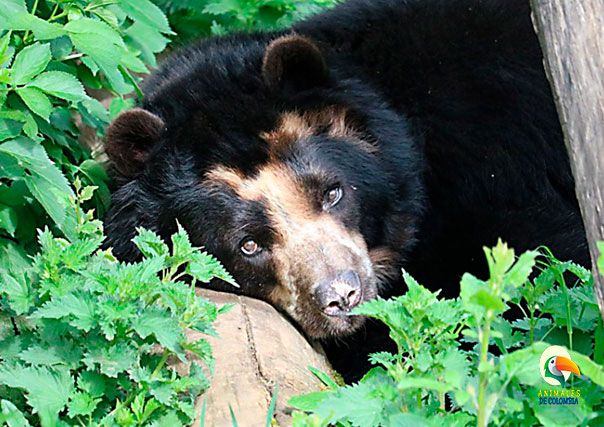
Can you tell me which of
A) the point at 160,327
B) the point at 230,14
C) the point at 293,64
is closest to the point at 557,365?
the point at 160,327

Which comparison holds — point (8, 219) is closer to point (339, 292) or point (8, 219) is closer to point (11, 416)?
point (11, 416)

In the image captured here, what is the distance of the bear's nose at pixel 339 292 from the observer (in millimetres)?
4250

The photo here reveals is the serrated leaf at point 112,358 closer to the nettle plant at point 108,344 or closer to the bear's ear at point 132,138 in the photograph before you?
the nettle plant at point 108,344

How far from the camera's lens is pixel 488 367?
8.79 feet

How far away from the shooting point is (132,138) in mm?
4598

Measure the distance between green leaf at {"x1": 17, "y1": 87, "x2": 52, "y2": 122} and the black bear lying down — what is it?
0.43 meters

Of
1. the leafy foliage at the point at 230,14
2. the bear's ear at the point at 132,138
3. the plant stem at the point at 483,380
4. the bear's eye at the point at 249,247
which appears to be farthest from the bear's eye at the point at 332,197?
the leafy foliage at the point at 230,14

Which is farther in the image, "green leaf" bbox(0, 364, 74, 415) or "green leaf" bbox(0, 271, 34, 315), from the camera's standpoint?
"green leaf" bbox(0, 271, 34, 315)

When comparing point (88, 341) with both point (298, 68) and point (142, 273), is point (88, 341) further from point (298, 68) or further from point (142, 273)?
point (298, 68)

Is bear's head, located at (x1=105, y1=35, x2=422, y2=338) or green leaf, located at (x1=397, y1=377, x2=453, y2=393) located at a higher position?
green leaf, located at (x1=397, y1=377, x2=453, y2=393)

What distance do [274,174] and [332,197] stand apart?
314 millimetres

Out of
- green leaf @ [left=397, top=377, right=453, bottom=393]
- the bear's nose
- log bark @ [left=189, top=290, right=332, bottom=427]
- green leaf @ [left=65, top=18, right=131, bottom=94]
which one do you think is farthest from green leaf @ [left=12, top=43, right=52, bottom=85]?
green leaf @ [left=397, top=377, right=453, bottom=393]

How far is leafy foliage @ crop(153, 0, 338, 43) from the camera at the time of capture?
263 inches

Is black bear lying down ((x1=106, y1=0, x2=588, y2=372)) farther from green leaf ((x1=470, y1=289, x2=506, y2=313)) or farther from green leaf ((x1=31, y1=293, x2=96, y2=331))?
green leaf ((x1=470, y1=289, x2=506, y2=313))
